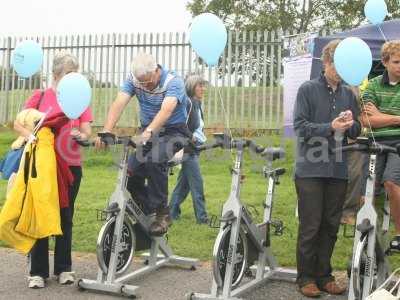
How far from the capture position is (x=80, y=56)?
55.3 ft

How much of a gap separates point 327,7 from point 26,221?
64.8 feet

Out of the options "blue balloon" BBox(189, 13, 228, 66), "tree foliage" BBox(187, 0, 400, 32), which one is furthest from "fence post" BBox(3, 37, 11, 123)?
"blue balloon" BBox(189, 13, 228, 66)

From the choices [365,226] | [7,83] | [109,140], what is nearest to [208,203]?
[109,140]

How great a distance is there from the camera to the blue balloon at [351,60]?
510cm

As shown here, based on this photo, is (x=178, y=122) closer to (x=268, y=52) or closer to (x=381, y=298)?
(x=381, y=298)

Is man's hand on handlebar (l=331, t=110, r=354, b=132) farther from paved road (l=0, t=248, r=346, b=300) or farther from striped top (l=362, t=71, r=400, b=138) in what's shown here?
paved road (l=0, t=248, r=346, b=300)

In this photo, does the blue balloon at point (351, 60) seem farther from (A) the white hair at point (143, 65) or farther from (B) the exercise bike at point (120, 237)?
(B) the exercise bike at point (120, 237)

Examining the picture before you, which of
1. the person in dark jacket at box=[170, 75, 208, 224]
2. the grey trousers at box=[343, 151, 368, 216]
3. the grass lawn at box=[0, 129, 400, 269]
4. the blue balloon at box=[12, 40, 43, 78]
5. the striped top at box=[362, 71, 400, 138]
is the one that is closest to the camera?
the striped top at box=[362, 71, 400, 138]

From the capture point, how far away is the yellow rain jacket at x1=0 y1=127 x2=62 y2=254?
557 cm

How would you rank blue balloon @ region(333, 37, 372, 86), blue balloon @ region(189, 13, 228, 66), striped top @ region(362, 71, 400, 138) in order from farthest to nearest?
1. blue balloon @ region(189, 13, 228, 66)
2. striped top @ region(362, 71, 400, 138)
3. blue balloon @ region(333, 37, 372, 86)

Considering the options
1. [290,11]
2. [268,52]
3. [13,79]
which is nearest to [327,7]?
[290,11]

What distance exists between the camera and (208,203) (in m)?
9.99

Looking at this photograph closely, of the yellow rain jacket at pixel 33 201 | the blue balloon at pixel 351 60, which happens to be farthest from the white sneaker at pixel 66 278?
the blue balloon at pixel 351 60

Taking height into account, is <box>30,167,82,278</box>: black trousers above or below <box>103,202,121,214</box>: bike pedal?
below
